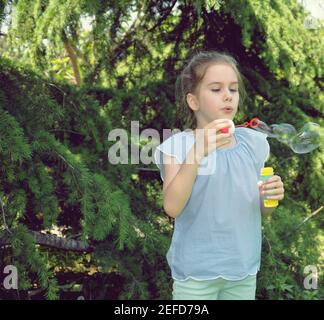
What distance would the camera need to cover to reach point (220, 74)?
5.71ft

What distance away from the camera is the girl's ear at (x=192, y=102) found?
1791 mm

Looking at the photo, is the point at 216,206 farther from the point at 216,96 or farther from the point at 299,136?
the point at 299,136

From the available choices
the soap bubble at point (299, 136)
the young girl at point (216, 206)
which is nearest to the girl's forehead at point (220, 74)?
the young girl at point (216, 206)

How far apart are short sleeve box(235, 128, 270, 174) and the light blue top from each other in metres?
0.08

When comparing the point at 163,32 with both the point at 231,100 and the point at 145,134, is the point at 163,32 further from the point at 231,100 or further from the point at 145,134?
the point at 231,100

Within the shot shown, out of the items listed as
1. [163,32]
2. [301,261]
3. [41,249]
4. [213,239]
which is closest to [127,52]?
[163,32]

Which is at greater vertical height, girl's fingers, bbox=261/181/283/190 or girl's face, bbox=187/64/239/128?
girl's face, bbox=187/64/239/128

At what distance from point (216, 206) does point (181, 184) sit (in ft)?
0.62

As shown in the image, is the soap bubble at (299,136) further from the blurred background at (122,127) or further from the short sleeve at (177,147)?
the short sleeve at (177,147)

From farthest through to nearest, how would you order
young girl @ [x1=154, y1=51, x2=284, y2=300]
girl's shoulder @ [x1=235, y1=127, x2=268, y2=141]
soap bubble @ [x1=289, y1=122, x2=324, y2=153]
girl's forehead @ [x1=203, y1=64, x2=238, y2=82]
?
soap bubble @ [x1=289, y1=122, x2=324, y2=153]
girl's shoulder @ [x1=235, y1=127, x2=268, y2=141]
girl's forehead @ [x1=203, y1=64, x2=238, y2=82]
young girl @ [x1=154, y1=51, x2=284, y2=300]

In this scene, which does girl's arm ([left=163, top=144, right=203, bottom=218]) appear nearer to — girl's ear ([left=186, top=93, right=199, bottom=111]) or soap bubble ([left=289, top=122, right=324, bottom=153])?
girl's ear ([left=186, top=93, right=199, bottom=111])

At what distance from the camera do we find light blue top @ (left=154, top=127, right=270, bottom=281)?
1641 mm

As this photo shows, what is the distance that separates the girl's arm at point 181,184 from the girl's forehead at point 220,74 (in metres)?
0.34

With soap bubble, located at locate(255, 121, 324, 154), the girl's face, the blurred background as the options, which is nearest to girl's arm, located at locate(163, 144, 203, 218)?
the girl's face
